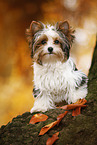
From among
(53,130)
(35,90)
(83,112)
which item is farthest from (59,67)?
(53,130)

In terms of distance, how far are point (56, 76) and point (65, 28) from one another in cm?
100

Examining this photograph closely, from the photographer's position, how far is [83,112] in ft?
9.28

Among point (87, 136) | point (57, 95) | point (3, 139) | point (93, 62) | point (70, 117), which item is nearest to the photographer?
point (87, 136)

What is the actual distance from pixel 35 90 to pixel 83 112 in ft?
4.68

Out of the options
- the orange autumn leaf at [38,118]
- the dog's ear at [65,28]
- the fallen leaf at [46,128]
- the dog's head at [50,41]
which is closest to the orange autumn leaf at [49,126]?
the fallen leaf at [46,128]

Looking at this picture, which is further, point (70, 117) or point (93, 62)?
point (93, 62)

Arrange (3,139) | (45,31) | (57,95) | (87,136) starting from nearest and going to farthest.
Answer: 1. (87,136)
2. (3,139)
3. (45,31)
4. (57,95)

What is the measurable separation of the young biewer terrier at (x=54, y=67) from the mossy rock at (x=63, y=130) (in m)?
0.70

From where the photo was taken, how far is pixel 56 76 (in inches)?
147

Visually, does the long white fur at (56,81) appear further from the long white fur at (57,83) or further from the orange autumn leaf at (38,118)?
the orange autumn leaf at (38,118)

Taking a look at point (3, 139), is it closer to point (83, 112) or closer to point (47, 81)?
point (83, 112)

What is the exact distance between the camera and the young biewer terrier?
360 cm

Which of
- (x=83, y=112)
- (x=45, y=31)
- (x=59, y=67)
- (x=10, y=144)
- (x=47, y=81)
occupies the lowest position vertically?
(x=10, y=144)

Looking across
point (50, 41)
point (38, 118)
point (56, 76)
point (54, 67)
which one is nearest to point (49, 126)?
point (38, 118)
